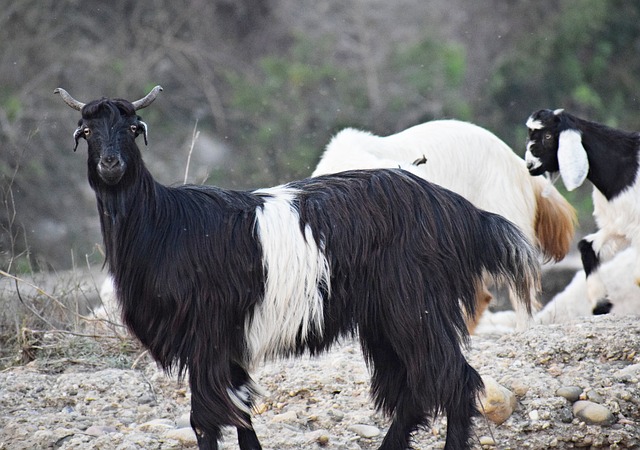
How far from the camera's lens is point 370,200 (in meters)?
5.37

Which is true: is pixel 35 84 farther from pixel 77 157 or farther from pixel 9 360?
pixel 9 360

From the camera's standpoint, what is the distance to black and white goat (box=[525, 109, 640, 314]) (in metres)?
7.50

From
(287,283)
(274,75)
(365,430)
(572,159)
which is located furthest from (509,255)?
(274,75)

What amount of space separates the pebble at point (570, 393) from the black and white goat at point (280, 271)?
1.03 meters

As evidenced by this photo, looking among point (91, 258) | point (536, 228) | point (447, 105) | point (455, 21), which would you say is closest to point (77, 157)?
point (91, 258)

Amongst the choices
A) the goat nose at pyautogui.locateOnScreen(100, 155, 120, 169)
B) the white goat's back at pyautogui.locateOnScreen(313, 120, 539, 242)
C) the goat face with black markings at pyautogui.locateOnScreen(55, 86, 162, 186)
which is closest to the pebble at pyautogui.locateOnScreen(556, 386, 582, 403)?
the white goat's back at pyautogui.locateOnScreen(313, 120, 539, 242)

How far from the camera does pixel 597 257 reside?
780 cm

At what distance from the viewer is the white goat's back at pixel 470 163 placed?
308 inches

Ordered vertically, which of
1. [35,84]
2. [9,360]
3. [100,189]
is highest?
[35,84]

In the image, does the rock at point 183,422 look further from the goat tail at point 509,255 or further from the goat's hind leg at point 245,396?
the goat tail at point 509,255

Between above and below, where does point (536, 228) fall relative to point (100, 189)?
below

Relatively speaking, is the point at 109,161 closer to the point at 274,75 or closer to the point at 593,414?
the point at 593,414

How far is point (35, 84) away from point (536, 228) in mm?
10239

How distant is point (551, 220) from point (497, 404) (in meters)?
2.58
